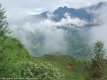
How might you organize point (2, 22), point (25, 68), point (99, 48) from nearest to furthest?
point (2, 22)
point (25, 68)
point (99, 48)

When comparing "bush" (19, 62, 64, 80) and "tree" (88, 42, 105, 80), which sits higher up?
"tree" (88, 42, 105, 80)

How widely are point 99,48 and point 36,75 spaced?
1598 inches

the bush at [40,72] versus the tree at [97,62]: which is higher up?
the tree at [97,62]

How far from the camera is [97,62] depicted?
105 m

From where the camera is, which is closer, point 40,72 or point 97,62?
point 40,72

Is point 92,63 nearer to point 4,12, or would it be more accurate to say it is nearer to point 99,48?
point 99,48

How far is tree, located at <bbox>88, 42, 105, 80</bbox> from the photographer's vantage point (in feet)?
335

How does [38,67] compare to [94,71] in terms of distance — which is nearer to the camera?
[38,67]

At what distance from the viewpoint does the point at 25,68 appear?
218 feet

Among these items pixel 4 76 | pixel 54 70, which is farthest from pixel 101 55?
pixel 4 76

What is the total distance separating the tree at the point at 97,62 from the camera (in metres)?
102

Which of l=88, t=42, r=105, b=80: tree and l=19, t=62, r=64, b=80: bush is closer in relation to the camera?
l=19, t=62, r=64, b=80: bush

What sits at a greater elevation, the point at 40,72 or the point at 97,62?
the point at 97,62

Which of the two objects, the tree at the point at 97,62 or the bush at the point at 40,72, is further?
the tree at the point at 97,62
